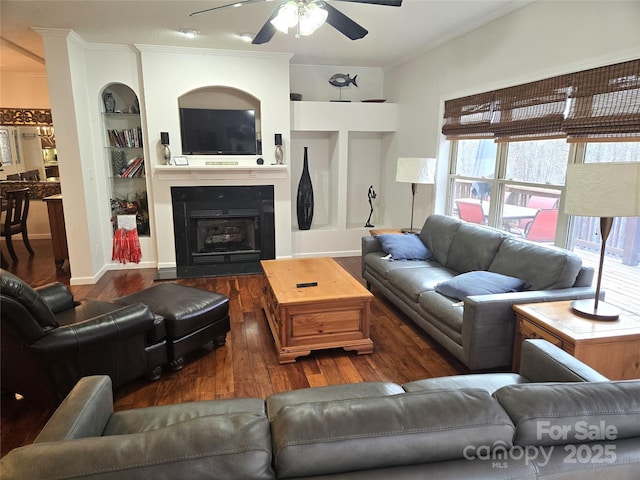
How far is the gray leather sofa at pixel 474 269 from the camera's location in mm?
A: 2506

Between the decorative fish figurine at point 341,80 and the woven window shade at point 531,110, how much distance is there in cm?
252

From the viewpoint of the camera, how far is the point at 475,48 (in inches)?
154

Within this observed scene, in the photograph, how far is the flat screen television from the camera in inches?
193

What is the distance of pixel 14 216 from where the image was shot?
5.41 m

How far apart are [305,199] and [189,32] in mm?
2459

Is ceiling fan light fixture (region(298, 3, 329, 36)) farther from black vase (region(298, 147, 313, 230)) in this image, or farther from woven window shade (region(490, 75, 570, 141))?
black vase (region(298, 147, 313, 230))

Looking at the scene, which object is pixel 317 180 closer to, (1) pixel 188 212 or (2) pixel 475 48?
(1) pixel 188 212

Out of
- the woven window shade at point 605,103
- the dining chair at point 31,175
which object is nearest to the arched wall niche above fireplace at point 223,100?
the woven window shade at point 605,103

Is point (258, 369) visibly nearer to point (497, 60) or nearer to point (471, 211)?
point (471, 211)

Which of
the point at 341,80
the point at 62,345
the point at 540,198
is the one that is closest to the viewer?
the point at 62,345

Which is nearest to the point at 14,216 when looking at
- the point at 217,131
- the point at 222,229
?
the point at 222,229

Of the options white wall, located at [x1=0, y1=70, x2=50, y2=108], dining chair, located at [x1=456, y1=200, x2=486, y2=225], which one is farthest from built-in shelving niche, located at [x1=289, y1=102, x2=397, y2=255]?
white wall, located at [x1=0, y1=70, x2=50, y2=108]

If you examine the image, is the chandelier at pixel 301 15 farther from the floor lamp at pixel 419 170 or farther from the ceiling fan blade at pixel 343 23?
the floor lamp at pixel 419 170

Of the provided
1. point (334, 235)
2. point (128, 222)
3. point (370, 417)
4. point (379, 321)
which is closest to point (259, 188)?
point (334, 235)
